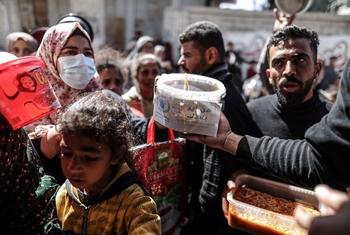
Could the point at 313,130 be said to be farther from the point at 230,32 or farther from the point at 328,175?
the point at 230,32

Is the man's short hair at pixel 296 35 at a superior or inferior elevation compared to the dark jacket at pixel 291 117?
superior

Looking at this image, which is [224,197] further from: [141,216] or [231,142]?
[141,216]

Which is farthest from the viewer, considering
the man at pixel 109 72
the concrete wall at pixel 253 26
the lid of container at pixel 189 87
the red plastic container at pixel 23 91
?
the concrete wall at pixel 253 26

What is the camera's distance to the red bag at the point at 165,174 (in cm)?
191

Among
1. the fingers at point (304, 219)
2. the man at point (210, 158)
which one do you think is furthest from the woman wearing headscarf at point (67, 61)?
the fingers at point (304, 219)

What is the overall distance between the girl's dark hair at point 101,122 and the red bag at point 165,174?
0.22m

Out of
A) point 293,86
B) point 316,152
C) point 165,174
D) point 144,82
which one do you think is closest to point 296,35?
point 293,86

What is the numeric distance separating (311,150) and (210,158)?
78 centimetres

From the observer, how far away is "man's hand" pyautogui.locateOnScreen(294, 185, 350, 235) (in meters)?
0.88

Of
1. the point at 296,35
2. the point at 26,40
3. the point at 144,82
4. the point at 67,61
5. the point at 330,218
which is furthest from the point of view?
the point at 26,40

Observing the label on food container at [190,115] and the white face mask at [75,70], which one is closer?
the label on food container at [190,115]

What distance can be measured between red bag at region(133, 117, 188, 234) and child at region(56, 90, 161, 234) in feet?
0.78

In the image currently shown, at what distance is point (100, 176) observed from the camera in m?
1.54

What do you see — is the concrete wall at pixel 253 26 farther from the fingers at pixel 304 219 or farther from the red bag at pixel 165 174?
the fingers at pixel 304 219
